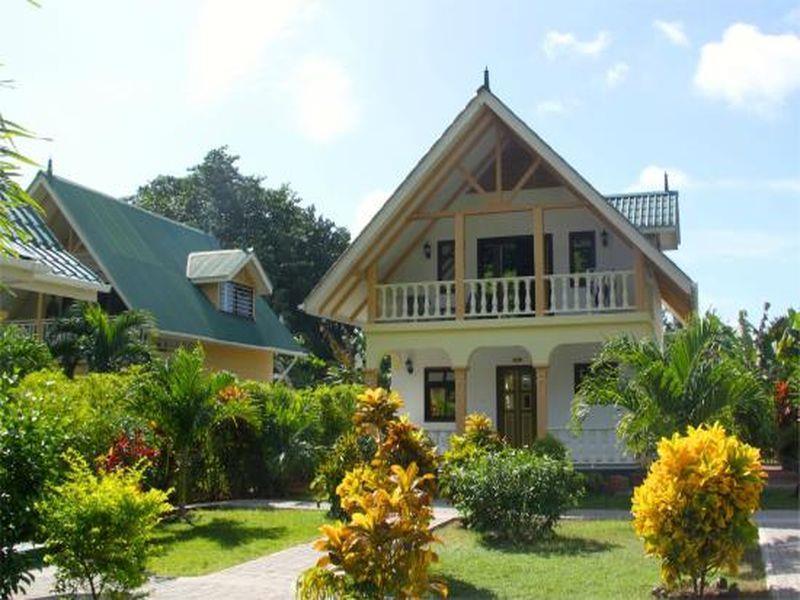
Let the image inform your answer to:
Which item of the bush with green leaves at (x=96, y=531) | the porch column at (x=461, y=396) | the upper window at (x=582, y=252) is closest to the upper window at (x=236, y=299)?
the porch column at (x=461, y=396)

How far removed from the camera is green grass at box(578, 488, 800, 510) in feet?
51.6

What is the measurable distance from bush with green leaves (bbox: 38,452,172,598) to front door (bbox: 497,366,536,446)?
15283 mm

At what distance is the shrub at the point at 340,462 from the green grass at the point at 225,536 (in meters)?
1.07

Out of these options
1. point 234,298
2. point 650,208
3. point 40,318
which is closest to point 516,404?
point 650,208

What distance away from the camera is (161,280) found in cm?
2673

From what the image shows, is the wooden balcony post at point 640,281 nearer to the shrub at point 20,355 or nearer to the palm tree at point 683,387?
the palm tree at point 683,387

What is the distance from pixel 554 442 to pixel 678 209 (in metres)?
7.98

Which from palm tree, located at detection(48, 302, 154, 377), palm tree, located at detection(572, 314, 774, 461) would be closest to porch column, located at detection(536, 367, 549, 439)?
palm tree, located at detection(572, 314, 774, 461)

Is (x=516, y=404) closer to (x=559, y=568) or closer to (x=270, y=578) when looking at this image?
(x=559, y=568)

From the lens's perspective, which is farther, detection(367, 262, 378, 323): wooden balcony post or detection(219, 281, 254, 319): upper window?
detection(219, 281, 254, 319): upper window

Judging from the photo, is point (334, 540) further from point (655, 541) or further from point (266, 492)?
point (266, 492)

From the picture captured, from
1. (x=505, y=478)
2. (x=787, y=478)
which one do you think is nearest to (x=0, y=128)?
(x=505, y=478)

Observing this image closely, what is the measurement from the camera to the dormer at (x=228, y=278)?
29.1m

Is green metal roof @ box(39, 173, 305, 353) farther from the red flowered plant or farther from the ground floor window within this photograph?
the red flowered plant
